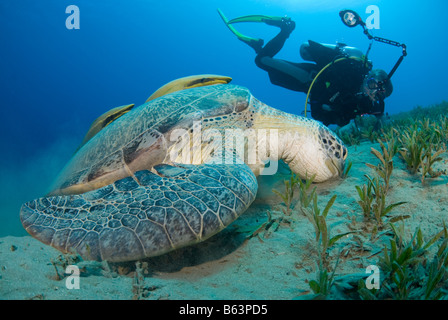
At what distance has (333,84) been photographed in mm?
5270

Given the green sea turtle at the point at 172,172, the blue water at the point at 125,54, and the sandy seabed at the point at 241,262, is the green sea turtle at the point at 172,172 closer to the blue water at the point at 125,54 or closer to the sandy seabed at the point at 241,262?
the sandy seabed at the point at 241,262

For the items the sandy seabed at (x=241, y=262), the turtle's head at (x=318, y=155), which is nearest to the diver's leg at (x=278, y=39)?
the turtle's head at (x=318, y=155)

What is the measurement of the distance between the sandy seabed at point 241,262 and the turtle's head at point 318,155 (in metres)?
0.54

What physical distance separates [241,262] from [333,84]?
5.10m

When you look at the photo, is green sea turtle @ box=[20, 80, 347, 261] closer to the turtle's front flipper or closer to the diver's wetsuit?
the turtle's front flipper

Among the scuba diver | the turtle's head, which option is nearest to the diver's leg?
the scuba diver

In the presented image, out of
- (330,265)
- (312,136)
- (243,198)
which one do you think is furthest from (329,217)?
(312,136)

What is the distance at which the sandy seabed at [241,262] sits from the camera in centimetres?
114

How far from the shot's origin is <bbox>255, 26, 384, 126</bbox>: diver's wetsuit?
5.03 meters

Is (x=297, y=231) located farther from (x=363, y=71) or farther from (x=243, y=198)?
(x=363, y=71)

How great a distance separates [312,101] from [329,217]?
457cm

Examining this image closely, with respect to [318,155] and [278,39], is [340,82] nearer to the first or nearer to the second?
[278,39]

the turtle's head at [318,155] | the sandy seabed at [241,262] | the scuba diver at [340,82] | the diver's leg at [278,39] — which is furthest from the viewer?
the diver's leg at [278,39]

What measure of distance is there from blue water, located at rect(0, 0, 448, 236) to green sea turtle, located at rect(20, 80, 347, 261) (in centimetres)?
714
